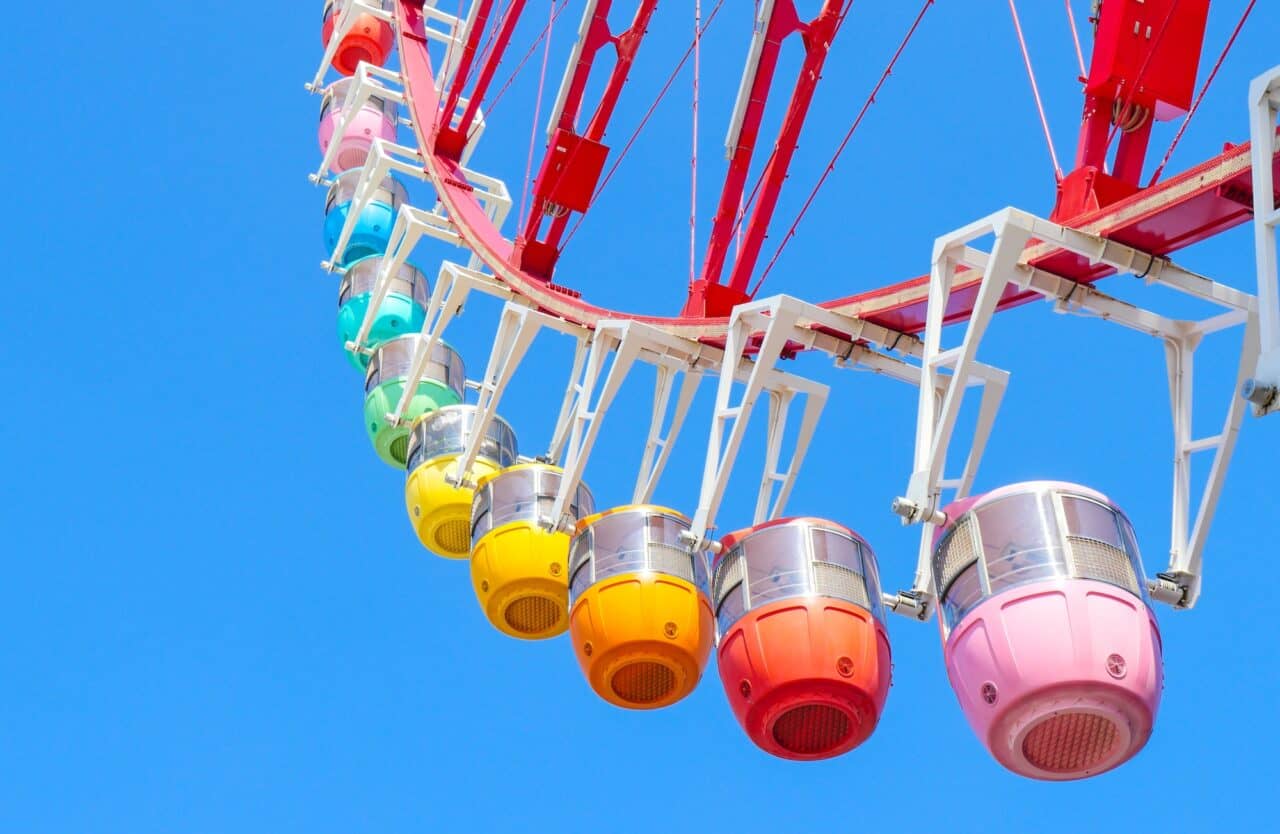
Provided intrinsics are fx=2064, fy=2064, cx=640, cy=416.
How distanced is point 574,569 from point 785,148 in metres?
5.11

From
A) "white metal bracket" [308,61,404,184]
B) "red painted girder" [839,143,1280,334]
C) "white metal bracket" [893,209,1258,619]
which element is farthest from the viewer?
"white metal bracket" [308,61,404,184]

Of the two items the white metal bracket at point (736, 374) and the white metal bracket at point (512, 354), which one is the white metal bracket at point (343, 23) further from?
the white metal bracket at point (736, 374)

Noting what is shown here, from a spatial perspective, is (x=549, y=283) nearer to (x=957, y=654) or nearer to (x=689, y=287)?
(x=689, y=287)

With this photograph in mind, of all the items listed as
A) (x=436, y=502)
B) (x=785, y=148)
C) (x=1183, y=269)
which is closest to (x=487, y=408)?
(x=436, y=502)

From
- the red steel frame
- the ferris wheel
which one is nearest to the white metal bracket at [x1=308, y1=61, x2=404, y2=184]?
the red steel frame

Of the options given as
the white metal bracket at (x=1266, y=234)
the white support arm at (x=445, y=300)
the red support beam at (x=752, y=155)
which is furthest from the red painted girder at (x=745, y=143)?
the white metal bracket at (x=1266, y=234)

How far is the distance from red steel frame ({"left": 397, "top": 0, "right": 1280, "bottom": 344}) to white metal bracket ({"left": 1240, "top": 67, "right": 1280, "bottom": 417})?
0.52 metres

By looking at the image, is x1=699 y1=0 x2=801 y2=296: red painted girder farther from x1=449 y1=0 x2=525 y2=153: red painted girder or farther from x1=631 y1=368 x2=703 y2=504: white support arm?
x1=449 y1=0 x2=525 y2=153: red painted girder

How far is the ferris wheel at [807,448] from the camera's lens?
1371 centimetres

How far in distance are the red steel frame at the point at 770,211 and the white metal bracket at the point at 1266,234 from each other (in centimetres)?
52

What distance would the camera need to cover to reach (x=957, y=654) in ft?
46.5

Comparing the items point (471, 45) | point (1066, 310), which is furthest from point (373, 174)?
point (1066, 310)

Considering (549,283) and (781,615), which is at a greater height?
(549,283)

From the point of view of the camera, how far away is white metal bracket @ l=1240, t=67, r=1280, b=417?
12.0m
